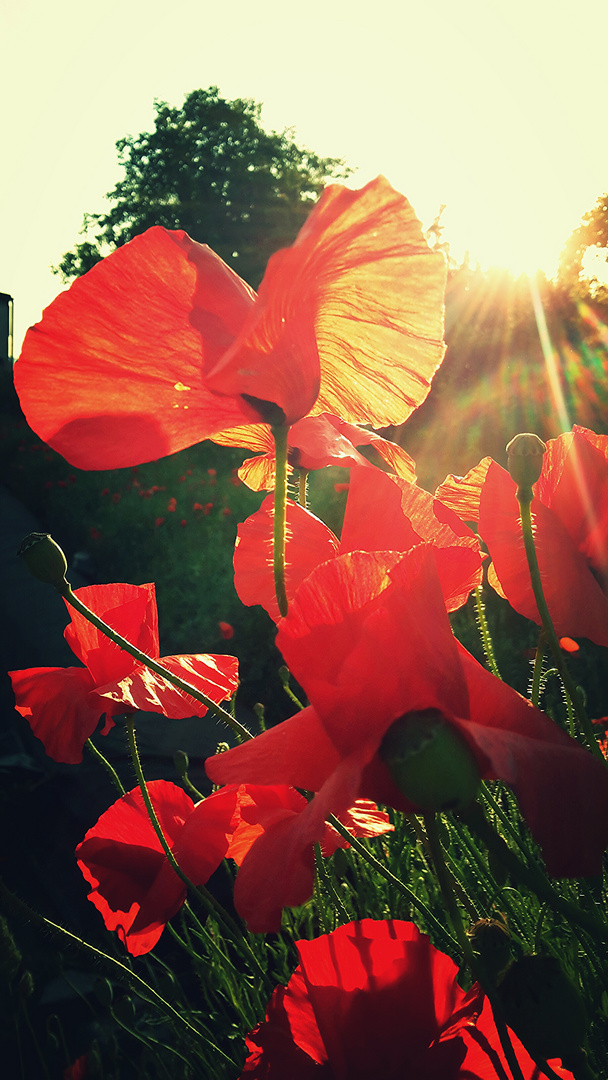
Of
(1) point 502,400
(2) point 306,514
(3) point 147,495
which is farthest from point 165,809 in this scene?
(1) point 502,400

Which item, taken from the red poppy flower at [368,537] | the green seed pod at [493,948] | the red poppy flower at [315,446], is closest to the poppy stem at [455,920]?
the green seed pod at [493,948]

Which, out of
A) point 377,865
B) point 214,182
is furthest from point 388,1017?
point 214,182

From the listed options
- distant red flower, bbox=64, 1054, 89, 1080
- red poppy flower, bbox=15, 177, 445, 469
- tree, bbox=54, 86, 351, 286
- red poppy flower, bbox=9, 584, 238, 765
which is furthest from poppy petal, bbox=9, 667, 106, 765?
tree, bbox=54, 86, 351, 286

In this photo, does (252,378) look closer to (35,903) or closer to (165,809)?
(165,809)

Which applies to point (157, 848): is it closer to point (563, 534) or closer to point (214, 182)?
point (563, 534)

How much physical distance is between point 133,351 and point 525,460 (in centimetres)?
23

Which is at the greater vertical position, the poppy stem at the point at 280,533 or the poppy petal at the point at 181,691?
the poppy stem at the point at 280,533

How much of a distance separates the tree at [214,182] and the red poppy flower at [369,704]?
50.9 feet

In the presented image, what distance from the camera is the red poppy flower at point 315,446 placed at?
528 millimetres

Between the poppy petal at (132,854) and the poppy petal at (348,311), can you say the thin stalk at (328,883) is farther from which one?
the poppy petal at (348,311)

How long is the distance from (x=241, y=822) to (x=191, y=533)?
5.00m

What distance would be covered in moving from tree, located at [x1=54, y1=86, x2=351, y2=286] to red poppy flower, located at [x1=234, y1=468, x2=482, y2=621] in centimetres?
1532

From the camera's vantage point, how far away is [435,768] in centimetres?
29

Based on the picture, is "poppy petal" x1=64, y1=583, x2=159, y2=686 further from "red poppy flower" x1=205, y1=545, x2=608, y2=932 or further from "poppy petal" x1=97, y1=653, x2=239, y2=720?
"red poppy flower" x1=205, y1=545, x2=608, y2=932
